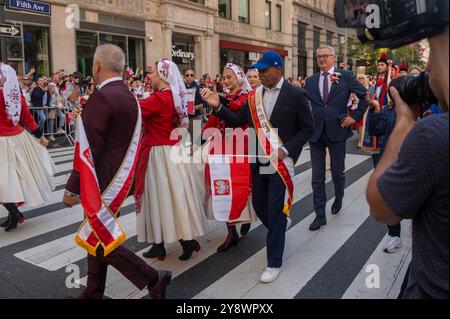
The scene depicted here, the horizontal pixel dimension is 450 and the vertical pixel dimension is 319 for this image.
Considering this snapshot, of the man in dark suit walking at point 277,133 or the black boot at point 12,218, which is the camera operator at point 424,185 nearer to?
the man in dark suit walking at point 277,133

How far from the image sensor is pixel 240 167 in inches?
172

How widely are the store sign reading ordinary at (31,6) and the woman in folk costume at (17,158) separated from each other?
10770 millimetres

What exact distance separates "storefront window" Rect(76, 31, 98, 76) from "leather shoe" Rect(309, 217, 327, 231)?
1458 centimetres

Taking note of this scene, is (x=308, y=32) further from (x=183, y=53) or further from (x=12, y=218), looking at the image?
(x=12, y=218)

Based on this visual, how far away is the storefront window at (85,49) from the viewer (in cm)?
1727

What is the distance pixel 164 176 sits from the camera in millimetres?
4020

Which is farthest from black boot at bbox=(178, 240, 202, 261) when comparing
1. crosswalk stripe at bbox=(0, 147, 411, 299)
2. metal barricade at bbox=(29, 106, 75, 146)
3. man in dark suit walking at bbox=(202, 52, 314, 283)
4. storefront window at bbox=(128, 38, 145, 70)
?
storefront window at bbox=(128, 38, 145, 70)

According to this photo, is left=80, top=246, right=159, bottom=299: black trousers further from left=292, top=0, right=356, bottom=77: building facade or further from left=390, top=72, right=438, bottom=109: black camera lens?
left=292, top=0, right=356, bottom=77: building facade

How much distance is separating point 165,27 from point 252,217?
60.4 ft

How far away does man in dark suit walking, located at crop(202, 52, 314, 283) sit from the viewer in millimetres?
3781

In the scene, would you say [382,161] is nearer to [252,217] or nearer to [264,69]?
[264,69]

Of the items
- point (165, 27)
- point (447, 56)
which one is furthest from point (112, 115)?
point (165, 27)

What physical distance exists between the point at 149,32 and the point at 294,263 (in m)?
18.3

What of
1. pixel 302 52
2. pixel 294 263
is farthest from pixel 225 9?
pixel 294 263
